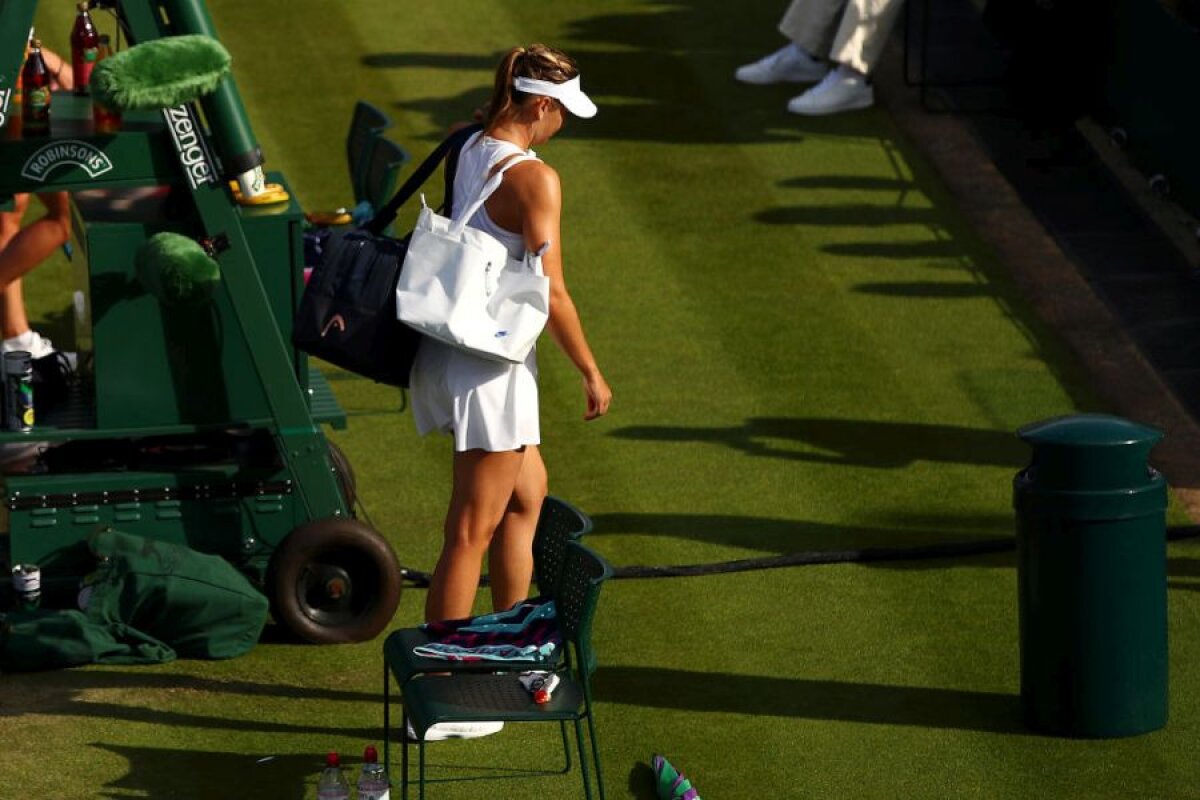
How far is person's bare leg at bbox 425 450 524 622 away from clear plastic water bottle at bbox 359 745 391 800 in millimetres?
887

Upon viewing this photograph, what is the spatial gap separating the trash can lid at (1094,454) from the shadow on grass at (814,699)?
36.5 inches

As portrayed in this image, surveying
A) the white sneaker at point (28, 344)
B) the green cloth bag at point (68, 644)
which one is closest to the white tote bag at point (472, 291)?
the green cloth bag at point (68, 644)

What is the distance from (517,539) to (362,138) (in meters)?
4.27

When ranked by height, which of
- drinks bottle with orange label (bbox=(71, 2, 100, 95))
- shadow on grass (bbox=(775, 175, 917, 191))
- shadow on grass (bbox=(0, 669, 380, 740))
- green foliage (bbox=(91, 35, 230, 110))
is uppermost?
green foliage (bbox=(91, 35, 230, 110))

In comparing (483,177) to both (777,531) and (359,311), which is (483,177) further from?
(777,531)

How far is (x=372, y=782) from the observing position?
7.73 m

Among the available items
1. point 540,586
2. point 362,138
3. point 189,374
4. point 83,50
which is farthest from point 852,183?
point 540,586

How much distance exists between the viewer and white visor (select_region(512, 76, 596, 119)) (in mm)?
8242

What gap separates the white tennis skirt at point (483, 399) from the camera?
8.34 m

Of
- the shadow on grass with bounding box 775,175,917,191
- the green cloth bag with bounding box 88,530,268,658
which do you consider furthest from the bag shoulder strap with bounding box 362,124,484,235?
the shadow on grass with bounding box 775,175,917,191

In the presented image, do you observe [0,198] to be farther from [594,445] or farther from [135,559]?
[594,445]

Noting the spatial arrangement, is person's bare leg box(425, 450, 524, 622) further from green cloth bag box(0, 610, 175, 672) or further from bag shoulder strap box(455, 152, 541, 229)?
green cloth bag box(0, 610, 175, 672)

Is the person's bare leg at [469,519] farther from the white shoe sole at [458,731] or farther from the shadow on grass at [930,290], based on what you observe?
the shadow on grass at [930,290]

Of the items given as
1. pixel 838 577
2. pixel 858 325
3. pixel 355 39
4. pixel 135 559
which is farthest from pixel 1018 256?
pixel 135 559
